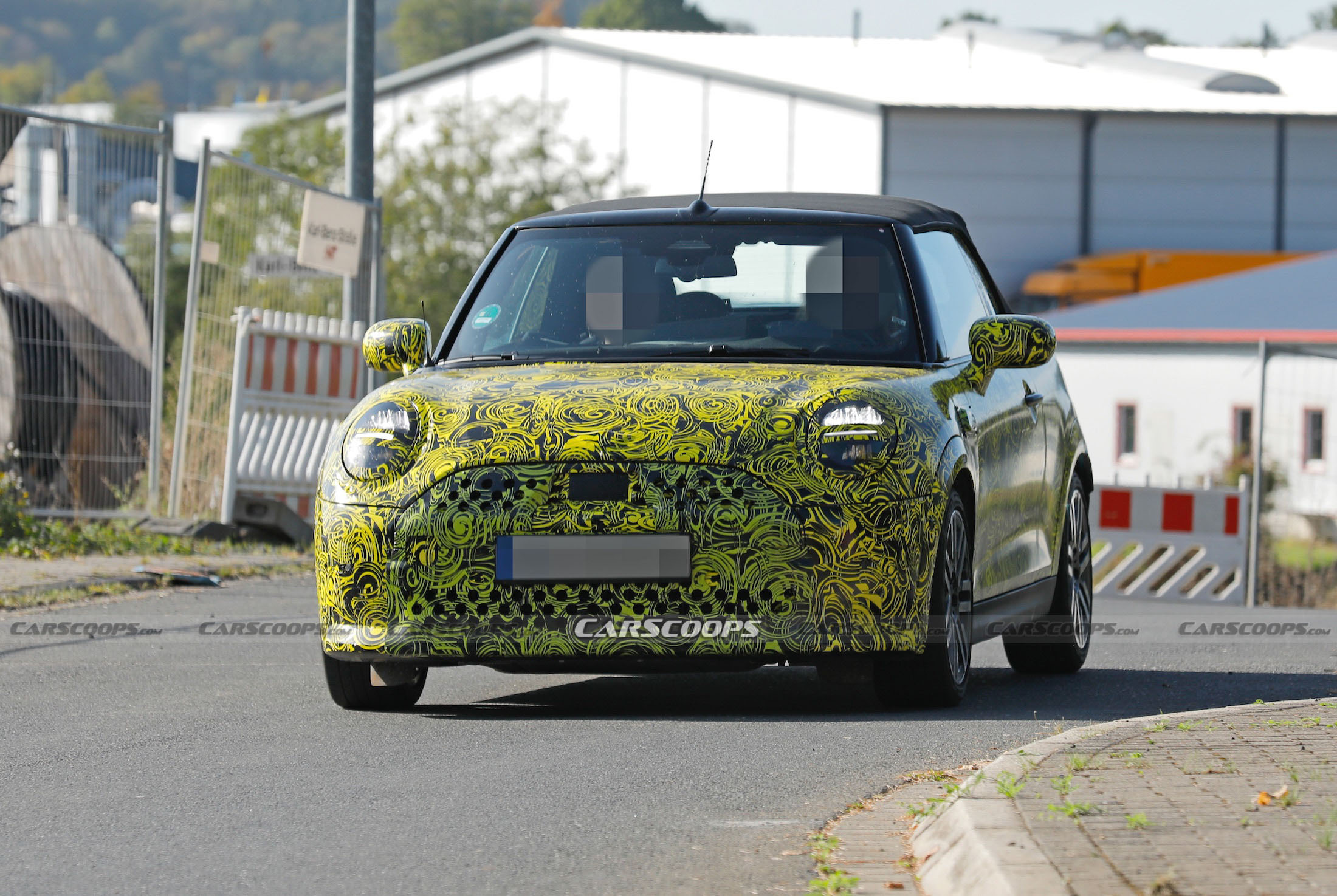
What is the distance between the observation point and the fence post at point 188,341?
1491 centimetres

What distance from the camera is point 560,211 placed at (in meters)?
8.29

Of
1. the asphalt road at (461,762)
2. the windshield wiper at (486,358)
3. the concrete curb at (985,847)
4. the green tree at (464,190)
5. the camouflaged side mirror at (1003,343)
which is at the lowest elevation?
the asphalt road at (461,762)

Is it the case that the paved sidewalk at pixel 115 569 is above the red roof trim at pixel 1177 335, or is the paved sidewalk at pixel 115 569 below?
below

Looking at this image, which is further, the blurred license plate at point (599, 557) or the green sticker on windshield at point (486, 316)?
the green sticker on windshield at point (486, 316)

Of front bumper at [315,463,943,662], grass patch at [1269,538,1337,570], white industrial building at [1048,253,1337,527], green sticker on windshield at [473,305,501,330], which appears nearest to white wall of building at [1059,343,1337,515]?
white industrial building at [1048,253,1337,527]

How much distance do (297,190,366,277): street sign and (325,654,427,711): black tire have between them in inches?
359

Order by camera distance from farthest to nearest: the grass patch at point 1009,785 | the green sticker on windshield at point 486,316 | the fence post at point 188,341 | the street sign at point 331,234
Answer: the street sign at point 331,234
the fence post at point 188,341
the green sticker on windshield at point 486,316
the grass patch at point 1009,785

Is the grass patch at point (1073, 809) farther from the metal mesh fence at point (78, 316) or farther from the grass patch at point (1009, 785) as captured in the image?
the metal mesh fence at point (78, 316)

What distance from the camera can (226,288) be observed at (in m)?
15.6

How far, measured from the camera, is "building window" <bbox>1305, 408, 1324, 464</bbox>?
41.8 m

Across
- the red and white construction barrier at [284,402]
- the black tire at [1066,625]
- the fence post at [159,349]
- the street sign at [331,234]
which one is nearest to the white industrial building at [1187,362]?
the street sign at [331,234]

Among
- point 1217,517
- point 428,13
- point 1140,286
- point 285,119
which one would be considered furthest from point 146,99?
point 1217,517

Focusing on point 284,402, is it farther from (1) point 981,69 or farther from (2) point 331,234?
(1) point 981,69

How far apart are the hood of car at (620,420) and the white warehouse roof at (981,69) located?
5372 centimetres
